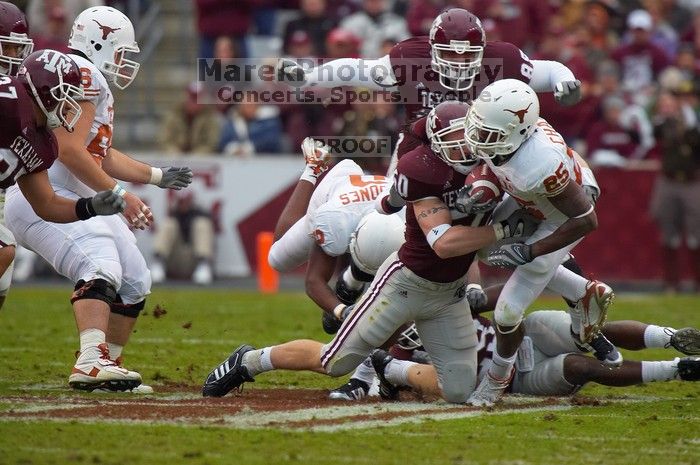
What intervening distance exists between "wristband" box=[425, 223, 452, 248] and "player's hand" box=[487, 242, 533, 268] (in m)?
0.32

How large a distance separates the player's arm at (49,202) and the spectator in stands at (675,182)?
282 inches

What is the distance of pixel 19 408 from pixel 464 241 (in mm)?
1945

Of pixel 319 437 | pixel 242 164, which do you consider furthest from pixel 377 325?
pixel 242 164

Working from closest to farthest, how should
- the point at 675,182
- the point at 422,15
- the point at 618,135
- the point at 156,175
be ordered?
1. the point at 156,175
2. the point at 675,182
3. the point at 618,135
4. the point at 422,15

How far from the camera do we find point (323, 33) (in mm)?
13250

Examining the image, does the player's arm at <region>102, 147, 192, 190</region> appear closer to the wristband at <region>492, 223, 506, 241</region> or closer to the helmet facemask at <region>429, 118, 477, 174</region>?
the helmet facemask at <region>429, 118, 477, 174</region>

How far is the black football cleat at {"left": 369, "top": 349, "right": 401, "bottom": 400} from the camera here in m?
6.02

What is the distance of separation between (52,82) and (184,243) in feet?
22.4

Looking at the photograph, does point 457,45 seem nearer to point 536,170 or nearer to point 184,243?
point 536,170

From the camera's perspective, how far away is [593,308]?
5.88 m

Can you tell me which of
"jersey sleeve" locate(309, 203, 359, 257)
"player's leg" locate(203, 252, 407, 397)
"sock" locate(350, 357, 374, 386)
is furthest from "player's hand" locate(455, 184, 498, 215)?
"jersey sleeve" locate(309, 203, 359, 257)

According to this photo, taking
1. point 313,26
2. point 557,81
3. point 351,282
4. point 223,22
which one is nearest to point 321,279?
point 351,282

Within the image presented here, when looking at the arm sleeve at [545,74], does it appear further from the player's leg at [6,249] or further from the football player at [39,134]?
the player's leg at [6,249]

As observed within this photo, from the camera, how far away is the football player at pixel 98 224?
5.93m
